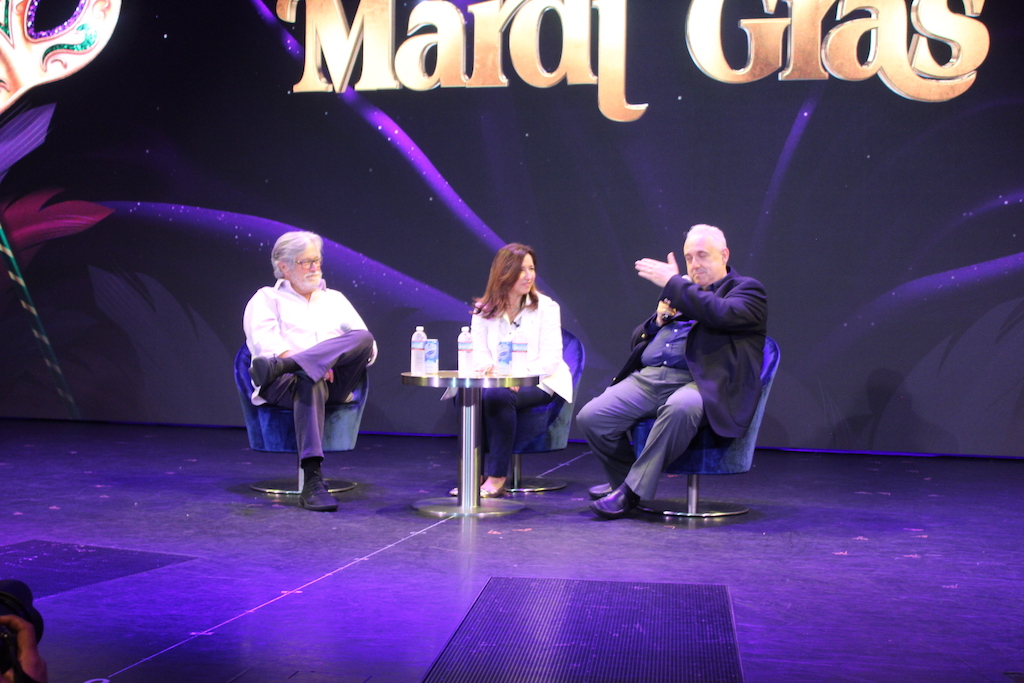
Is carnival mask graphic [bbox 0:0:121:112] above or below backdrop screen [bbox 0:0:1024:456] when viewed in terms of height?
above

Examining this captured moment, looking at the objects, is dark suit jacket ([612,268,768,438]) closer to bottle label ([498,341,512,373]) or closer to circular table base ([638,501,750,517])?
circular table base ([638,501,750,517])

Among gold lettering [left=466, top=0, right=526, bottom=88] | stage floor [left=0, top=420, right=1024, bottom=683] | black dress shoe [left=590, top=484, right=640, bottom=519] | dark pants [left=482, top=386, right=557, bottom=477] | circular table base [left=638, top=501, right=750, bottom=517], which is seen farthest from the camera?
gold lettering [left=466, top=0, right=526, bottom=88]

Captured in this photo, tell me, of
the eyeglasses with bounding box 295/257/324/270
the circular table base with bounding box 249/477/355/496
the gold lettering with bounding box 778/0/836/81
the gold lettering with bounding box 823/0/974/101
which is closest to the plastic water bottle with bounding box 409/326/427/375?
the eyeglasses with bounding box 295/257/324/270

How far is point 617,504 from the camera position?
425 cm

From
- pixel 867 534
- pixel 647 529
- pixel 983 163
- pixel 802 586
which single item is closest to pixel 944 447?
pixel 983 163

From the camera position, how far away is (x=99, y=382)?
7.77 m

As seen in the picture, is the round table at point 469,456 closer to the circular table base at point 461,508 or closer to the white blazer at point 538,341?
the circular table base at point 461,508

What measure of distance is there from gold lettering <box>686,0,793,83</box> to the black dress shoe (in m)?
3.28

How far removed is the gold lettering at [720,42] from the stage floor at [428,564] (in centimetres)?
248

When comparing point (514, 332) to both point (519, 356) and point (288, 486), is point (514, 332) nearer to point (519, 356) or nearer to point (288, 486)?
point (519, 356)

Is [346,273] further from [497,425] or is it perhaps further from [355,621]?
[355,621]

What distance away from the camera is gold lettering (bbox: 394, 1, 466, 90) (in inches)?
271

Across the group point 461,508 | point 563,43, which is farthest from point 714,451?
point 563,43

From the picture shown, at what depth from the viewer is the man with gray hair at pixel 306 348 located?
4.48 meters
